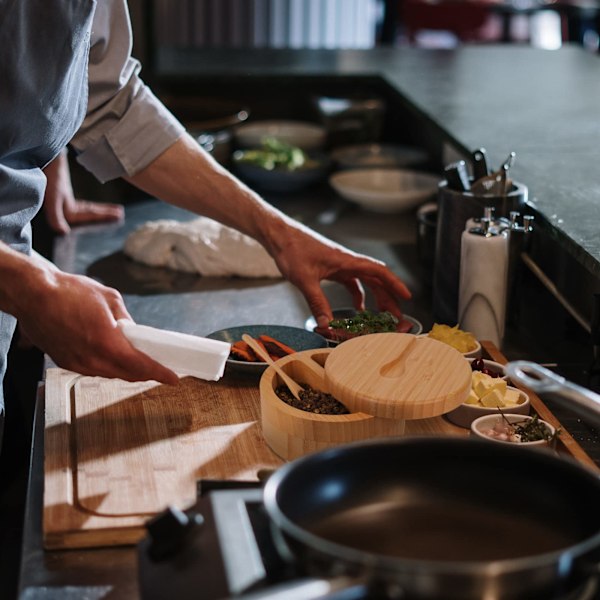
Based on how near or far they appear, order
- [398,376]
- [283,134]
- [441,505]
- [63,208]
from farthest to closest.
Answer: [283,134]
[63,208]
[398,376]
[441,505]

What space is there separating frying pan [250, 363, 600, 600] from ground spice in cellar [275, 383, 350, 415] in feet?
0.93

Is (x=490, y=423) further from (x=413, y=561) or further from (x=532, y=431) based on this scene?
(x=413, y=561)

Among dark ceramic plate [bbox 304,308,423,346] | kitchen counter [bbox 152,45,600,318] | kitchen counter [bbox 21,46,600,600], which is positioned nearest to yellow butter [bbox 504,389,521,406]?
kitchen counter [bbox 21,46,600,600]

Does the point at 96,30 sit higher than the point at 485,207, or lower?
higher

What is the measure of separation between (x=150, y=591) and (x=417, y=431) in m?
0.56

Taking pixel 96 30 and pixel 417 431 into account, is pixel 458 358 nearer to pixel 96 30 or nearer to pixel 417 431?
pixel 417 431

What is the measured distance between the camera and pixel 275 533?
88cm

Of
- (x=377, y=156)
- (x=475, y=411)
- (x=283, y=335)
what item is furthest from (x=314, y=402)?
(x=377, y=156)

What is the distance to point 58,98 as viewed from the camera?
1.56m

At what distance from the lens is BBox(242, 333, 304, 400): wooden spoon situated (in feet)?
4.41

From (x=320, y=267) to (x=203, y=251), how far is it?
50 cm

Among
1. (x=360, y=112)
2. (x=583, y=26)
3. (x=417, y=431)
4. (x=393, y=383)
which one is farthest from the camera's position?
(x=583, y=26)

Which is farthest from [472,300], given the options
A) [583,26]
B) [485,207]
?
[583,26]

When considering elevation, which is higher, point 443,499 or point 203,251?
point 443,499
